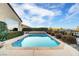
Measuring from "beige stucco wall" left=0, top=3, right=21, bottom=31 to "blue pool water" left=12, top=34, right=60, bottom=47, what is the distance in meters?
0.41

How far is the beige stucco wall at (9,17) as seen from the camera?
436cm

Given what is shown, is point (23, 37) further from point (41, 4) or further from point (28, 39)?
point (41, 4)

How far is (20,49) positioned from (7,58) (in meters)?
0.43

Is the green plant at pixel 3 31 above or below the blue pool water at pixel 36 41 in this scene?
above

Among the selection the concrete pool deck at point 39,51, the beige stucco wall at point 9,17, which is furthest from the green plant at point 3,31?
the concrete pool deck at point 39,51

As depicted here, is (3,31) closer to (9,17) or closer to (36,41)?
(9,17)

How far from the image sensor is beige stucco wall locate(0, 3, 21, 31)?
14.3ft

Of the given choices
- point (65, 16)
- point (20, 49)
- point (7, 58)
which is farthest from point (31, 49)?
point (65, 16)

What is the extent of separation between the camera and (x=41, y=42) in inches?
174

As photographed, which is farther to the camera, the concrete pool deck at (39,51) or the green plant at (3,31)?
the green plant at (3,31)

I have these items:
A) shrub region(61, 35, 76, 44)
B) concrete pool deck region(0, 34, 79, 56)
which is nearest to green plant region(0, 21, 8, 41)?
concrete pool deck region(0, 34, 79, 56)

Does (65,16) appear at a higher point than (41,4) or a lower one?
lower

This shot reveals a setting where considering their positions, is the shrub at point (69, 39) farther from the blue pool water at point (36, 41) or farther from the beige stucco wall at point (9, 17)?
the beige stucco wall at point (9, 17)

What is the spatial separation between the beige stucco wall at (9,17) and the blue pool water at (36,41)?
407 mm
